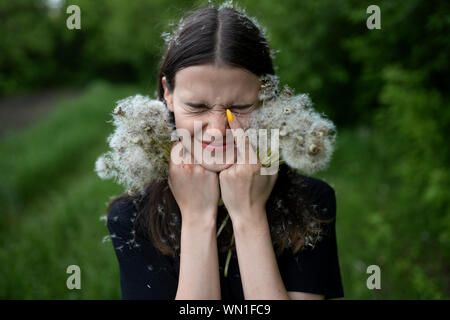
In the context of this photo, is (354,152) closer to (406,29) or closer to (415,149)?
(415,149)

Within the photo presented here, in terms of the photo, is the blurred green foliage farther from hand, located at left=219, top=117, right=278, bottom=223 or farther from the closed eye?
Answer: hand, located at left=219, top=117, right=278, bottom=223

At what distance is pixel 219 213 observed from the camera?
1.88 meters

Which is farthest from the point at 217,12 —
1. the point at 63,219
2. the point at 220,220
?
the point at 63,219

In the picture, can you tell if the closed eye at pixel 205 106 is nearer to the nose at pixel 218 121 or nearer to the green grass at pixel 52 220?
the nose at pixel 218 121

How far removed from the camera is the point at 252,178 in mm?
1684

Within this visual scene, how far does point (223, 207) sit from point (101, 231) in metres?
3.30

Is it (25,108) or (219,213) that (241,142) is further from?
(25,108)

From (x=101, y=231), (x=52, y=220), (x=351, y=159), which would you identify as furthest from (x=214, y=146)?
(x=351, y=159)

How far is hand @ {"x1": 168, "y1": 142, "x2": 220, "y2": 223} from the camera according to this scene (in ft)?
5.59

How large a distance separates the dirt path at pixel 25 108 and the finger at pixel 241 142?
1258 cm

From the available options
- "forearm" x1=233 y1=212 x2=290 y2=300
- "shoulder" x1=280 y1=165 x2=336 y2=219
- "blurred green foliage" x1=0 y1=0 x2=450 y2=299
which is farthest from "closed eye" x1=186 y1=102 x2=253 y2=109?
"blurred green foliage" x1=0 y1=0 x2=450 y2=299

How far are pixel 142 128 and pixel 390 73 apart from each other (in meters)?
4.17

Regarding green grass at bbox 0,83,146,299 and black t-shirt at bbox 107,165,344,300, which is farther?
green grass at bbox 0,83,146,299
